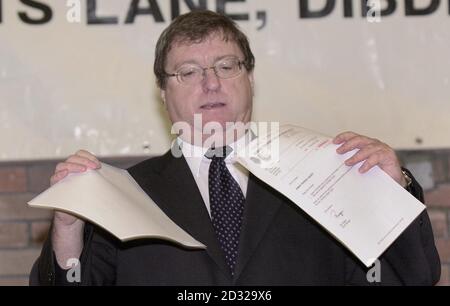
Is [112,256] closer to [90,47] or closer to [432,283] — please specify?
[432,283]

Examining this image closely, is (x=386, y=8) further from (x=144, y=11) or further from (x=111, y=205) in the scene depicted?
(x=111, y=205)

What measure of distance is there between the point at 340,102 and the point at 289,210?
807 millimetres

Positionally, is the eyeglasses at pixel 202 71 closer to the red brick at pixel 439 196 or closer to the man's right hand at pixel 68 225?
the man's right hand at pixel 68 225

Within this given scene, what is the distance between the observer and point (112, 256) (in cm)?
166

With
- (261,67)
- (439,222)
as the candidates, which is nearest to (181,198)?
(261,67)

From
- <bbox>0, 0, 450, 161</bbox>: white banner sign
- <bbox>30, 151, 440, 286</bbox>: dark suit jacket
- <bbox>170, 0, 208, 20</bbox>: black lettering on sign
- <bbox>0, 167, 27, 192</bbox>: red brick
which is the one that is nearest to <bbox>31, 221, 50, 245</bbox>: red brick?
<bbox>0, 167, 27, 192</bbox>: red brick

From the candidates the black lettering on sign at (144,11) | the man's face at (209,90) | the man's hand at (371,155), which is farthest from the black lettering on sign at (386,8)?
the man's hand at (371,155)

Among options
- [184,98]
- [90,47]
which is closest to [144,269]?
[184,98]

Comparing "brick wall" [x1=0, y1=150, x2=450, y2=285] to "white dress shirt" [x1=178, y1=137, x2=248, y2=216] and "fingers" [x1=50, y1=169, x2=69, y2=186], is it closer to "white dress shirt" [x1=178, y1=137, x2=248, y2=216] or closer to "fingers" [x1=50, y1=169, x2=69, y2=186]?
"white dress shirt" [x1=178, y1=137, x2=248, y2=216]

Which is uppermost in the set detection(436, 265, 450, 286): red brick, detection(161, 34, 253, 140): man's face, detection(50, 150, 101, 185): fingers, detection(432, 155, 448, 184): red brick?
detection(161, 34, 253, 140): man's face

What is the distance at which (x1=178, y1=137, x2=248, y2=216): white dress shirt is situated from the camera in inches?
68.5

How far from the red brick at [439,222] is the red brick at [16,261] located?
4.21 ft

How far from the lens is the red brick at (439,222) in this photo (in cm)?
254

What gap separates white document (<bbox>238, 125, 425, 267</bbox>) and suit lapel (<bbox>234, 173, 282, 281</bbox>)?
145mm
